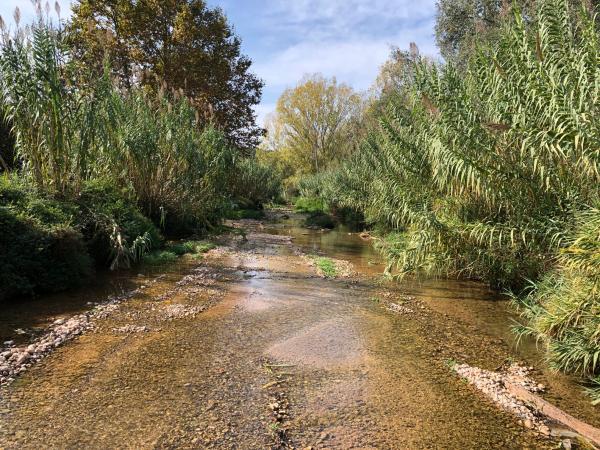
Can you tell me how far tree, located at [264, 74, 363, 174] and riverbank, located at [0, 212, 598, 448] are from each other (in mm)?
38805

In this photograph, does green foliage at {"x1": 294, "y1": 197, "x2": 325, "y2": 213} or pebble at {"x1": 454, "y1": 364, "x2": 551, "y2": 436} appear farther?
green foliage at {"x1": 294, "y1": 197, "x2": 325, "y2": 213}

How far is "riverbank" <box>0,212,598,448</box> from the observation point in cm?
353

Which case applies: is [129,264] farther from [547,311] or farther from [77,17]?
[77,17]

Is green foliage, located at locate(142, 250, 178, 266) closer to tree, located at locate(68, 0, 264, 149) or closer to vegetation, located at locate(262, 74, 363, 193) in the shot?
tree, located at locate(68, 0, 264, 149)

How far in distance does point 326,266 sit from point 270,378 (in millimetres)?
6184

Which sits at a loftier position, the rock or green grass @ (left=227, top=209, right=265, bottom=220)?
green grass @ (left=227, top=209, right=265, bottom=220)

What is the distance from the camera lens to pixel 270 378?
4488 mm

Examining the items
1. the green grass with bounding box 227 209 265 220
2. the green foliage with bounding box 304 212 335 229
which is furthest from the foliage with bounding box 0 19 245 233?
the green foliage with bounding box 304 212 335 229

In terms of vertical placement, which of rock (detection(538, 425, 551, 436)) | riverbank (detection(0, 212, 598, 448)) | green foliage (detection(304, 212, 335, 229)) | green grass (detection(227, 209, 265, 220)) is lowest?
rock (detection(538, 425, 551, 436))

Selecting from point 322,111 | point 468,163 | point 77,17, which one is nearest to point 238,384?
point 468,163

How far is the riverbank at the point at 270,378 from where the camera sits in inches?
139

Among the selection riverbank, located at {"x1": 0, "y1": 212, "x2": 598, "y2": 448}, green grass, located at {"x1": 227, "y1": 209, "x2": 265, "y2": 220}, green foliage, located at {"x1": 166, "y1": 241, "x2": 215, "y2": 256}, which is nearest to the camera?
riverbank, located at {"x1": 0, "y1": 212, "x2": 598, "y2": 448}

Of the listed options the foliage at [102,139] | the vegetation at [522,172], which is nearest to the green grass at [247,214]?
the foliage at [102,139]

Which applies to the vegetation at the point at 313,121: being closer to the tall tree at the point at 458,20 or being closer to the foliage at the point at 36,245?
the tall tree at the point at 458,20
